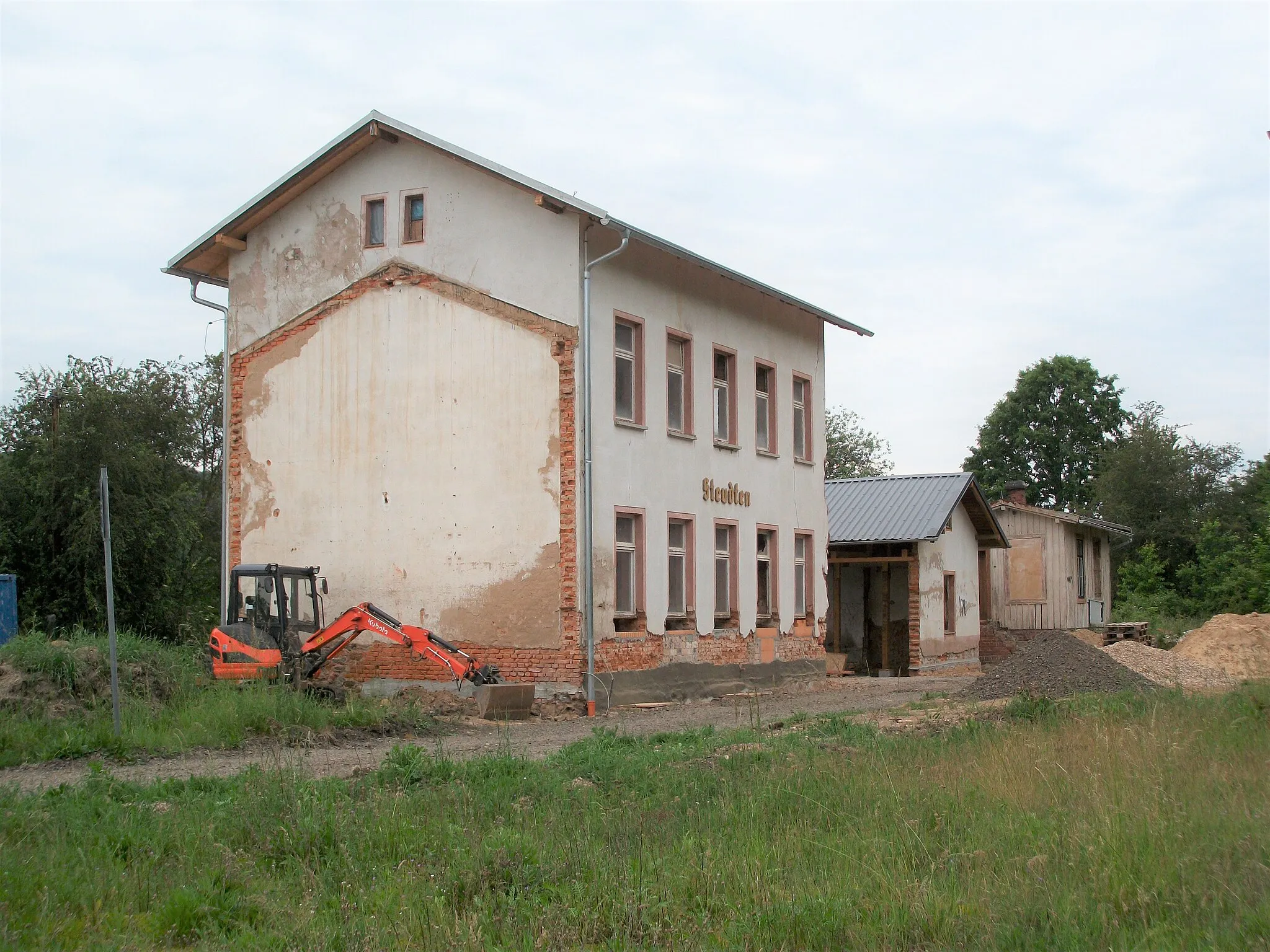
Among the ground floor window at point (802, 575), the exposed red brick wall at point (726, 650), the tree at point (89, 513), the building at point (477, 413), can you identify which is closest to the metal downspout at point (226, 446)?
the building at point (477, 413)

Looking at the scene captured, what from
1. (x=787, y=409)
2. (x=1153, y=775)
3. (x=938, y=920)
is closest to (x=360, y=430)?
(x=787, y=409)

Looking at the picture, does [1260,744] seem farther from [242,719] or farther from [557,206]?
[557,206]

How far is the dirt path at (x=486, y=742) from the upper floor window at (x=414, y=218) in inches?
314

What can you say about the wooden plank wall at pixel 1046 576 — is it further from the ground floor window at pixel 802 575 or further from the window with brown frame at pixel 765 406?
the window with brown frame at pixel 765 406

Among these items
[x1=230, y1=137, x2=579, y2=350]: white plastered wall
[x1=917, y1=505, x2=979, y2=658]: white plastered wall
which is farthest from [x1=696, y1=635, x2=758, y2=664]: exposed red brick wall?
[x1=917, y1=505, x2=979, y2=658]: white plastered wall

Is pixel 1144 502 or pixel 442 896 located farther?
pixel 1144 502

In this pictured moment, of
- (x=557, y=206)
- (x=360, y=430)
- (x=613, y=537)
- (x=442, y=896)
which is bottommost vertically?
(x=442, y=896)

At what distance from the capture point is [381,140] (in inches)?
828

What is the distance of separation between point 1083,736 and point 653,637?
1092cm

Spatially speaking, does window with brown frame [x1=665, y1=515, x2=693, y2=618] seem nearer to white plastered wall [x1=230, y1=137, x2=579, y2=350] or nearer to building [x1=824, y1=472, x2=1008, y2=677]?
white plastered wall [x1=230, y1=137, x2=579, y2=350]

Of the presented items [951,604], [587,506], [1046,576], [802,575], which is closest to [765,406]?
[802,575]

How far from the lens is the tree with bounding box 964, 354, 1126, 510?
62250 millimetres

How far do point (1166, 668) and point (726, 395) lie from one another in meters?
9.05

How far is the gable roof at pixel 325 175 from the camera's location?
19766 mm
